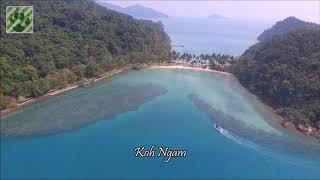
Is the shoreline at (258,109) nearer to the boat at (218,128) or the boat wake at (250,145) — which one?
the boat wake at (250,145)

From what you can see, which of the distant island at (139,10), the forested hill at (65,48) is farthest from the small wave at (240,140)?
the distant island at (139,10)

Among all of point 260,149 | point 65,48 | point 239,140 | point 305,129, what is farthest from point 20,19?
point 305,129

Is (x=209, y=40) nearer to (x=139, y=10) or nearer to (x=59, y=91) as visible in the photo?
(x=59, y=91)

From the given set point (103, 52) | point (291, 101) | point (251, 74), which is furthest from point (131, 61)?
point (291, 101)

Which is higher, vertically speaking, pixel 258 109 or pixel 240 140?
pixel 258 109

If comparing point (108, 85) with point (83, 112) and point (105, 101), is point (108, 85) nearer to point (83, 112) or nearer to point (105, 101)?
point (105, 101)

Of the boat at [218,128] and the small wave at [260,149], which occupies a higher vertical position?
the boat at [218,128]

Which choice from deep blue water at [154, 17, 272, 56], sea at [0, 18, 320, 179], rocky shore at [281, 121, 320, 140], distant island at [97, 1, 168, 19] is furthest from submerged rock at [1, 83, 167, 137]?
distant island at [97, 1, 168, 19]
